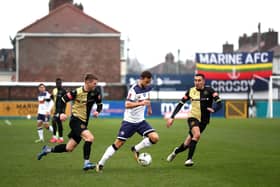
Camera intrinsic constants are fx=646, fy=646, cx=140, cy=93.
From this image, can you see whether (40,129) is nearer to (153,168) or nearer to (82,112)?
(82,112)

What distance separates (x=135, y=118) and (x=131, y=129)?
0.25 metres

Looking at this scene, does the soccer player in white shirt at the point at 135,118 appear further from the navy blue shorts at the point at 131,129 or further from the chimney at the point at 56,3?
the chimney at the point at 56,3

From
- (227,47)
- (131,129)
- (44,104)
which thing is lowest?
(131,129)

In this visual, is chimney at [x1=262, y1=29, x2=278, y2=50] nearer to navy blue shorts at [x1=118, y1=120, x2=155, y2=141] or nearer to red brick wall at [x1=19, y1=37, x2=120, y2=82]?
red brick wall at [x1=19, y1=37, x2=120, y2=82]

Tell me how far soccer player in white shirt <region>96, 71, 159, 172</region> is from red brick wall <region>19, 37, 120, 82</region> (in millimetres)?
51983

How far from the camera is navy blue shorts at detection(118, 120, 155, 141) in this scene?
45.0ft

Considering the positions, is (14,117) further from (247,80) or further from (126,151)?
(126,151)

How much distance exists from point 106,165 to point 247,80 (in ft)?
148

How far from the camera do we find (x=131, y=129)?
13.8 m

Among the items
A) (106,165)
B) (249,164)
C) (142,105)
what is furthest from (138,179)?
(249,164)

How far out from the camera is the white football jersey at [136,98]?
13461 millimetres

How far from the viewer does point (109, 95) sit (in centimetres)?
6322

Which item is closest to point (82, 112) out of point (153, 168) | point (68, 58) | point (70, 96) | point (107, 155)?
point (70, 96)

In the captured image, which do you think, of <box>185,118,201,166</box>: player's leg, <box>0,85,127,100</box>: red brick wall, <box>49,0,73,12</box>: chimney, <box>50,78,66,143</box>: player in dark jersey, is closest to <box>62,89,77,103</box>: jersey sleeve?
<box>185,118,201,166</box>: player's leg
